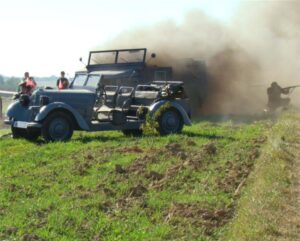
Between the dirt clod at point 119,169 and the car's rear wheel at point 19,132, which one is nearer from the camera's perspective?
the dirt clod at point 119,169

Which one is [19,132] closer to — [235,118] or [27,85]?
[27,85]

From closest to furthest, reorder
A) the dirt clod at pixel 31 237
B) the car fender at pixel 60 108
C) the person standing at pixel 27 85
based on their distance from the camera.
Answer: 1. the dirt clod at pixel 31 237
2. the car fender at pixel 60 108
3. the person standing at pixel 27 85

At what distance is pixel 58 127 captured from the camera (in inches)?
504

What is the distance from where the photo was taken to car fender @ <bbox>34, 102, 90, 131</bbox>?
12.6m

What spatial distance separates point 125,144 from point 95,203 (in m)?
5.12

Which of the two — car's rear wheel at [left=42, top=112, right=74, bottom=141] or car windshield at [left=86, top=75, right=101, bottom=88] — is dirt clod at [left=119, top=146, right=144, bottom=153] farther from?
car windshield at [left=86, top=75, right=101, bottom=88]

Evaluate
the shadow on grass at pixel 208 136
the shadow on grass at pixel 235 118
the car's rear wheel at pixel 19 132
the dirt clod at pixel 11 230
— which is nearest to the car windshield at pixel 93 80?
the car's rear wheel at pixel 19 132

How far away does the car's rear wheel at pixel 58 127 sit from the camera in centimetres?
1267

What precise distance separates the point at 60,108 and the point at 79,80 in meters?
1.66

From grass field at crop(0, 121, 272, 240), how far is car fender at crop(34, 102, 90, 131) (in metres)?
0.66

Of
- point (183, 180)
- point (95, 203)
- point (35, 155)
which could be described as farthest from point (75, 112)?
point (95, 203)

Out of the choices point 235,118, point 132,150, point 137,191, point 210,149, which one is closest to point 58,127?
point 132,150

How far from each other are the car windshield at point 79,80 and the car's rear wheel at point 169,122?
77.8 inches

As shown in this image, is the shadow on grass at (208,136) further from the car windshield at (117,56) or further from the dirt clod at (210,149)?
the car windshield at (117,56)
